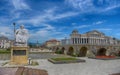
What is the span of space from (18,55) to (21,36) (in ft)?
6.85

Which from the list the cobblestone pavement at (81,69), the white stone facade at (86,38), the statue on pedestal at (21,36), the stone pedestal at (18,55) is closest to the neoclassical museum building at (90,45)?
the white stone facade at (86,38)

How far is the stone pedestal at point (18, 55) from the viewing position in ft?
53.2

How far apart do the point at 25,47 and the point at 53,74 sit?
6707mm

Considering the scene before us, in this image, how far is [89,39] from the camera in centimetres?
4784

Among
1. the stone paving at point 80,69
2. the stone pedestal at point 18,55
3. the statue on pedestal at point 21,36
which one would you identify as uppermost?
the statue on pedestal at point 21,36

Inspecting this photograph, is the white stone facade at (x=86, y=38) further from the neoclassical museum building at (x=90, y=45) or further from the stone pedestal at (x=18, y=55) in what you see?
the stone pedestal at (x=18, y=55)

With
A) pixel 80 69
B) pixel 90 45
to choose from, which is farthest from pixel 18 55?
pixel 90 45

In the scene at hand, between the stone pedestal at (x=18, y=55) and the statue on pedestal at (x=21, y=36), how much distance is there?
577 mm

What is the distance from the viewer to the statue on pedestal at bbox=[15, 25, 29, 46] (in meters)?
16.6

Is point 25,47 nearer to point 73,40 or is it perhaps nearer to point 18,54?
point 18,54

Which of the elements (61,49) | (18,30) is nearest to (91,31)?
(61,49)

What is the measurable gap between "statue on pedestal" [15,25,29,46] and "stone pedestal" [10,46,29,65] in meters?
0.58

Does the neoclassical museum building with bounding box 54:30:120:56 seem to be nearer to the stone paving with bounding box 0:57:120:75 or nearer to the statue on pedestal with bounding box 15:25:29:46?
the stone paving with bounding box 0:57:120:75

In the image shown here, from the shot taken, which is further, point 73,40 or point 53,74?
point 73,40
